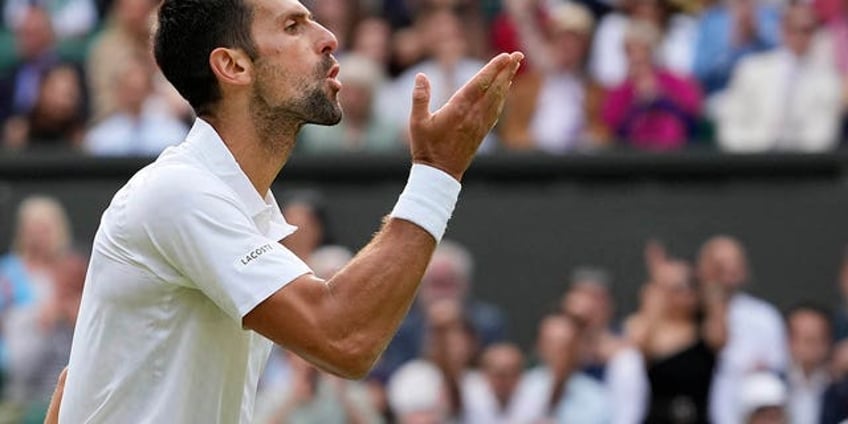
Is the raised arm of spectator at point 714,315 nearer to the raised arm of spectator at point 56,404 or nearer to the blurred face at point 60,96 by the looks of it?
the blurred face at point 60,96

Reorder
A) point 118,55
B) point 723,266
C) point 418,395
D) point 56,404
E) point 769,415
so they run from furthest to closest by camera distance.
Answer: point 118,55 < point 723,266 < point 418,395 < point 769,415 < point 56,404

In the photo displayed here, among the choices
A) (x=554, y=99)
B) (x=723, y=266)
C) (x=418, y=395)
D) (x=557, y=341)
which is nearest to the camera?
(x=418, y=395)

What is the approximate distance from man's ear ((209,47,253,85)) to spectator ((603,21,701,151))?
7.62m

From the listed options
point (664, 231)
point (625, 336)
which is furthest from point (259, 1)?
point (664, 231)

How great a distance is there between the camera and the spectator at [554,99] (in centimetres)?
1159

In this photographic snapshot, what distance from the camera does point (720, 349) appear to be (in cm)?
958

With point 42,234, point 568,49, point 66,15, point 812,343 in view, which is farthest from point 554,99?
point 66,15

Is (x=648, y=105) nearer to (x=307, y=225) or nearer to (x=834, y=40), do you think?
(x=834, y=40)

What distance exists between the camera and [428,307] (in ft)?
33.3

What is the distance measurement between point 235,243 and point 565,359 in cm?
626

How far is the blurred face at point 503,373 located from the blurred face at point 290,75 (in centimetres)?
598

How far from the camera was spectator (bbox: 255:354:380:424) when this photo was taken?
934 cm

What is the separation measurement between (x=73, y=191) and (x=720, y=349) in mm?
3978

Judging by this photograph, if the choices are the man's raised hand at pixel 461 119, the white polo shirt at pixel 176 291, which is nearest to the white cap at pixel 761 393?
the white polo shirt at pixel 176 291
